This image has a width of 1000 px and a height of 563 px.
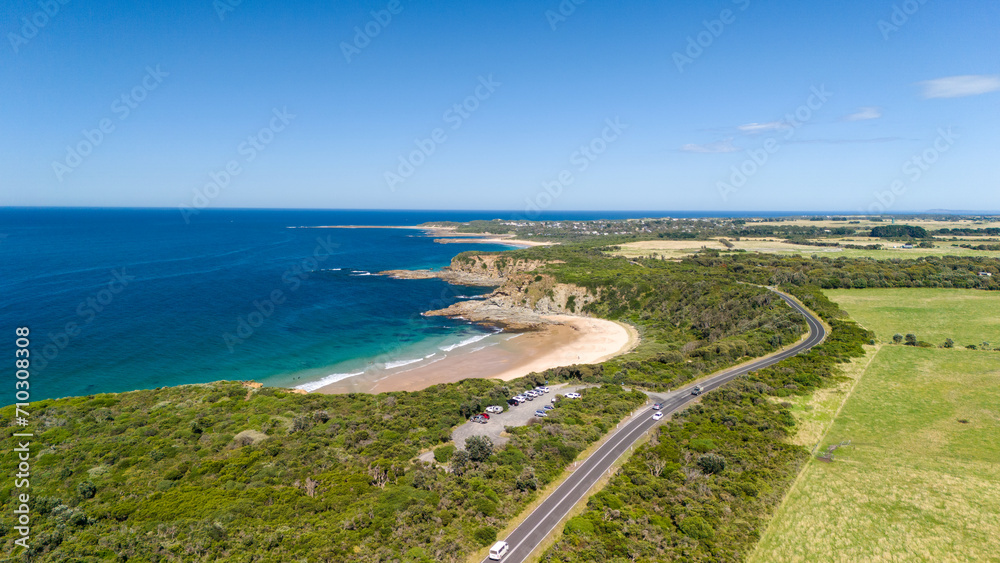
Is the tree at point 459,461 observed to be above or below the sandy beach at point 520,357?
above

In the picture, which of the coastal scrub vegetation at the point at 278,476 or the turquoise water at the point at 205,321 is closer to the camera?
the coastal scrub vegetation at the point at 278,476

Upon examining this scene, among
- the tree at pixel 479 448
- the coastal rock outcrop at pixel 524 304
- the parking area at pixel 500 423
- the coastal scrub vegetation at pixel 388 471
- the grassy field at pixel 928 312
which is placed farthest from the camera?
the coastal rock outcrop at pixel 524 304

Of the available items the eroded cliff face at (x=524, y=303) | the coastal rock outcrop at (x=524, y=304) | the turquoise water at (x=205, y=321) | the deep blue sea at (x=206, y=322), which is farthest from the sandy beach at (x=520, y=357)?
the eroded cliff face at (x=524, y=303)

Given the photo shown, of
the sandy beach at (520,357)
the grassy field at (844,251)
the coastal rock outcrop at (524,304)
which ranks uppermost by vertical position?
the grassy field at (844,251)

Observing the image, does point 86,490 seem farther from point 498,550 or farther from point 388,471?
point 498,550

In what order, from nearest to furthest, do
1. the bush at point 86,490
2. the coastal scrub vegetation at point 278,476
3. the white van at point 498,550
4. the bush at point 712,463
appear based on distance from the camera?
the coastal scrub vegetation at point 278,476
the white van at point 498,550
the bush at point 86,490
the bush at point 712,463

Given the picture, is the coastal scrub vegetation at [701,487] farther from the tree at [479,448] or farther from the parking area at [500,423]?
Result: the parking area at [500,423]
